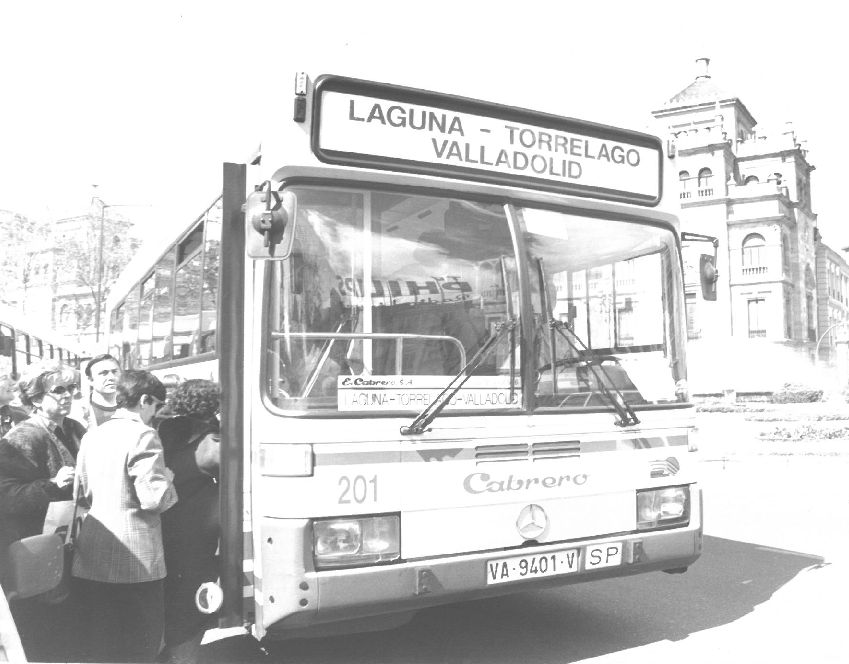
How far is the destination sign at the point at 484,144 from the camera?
4.58m

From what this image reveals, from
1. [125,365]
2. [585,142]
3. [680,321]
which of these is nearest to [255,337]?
[585,142]

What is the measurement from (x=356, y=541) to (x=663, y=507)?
200 cm

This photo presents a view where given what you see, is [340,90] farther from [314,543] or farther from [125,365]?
[125,365]

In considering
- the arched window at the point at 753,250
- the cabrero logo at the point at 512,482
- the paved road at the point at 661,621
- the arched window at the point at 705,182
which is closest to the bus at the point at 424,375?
the cabrero logo at the point at 512,482

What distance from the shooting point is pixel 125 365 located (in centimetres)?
984

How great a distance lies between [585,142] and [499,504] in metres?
2.25

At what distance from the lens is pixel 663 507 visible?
17.2 ft

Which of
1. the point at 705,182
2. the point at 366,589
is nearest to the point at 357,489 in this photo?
the point at 366,589

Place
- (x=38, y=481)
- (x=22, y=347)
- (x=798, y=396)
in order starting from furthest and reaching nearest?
(x=798, y=396)
(x=22, y=347)
(x=38, y=481)

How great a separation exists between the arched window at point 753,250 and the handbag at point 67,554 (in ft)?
216

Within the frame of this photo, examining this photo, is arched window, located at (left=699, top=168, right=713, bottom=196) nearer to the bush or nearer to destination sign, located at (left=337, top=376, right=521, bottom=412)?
the bush

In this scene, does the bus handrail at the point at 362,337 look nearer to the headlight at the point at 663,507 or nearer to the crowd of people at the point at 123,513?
the crowd of people at the point at 123,513

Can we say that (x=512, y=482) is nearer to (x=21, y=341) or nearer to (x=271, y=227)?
(x=271, y=227)

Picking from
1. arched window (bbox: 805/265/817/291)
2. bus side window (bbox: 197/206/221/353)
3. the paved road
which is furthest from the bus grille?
arched window (bbox: 805/265/817/291)
